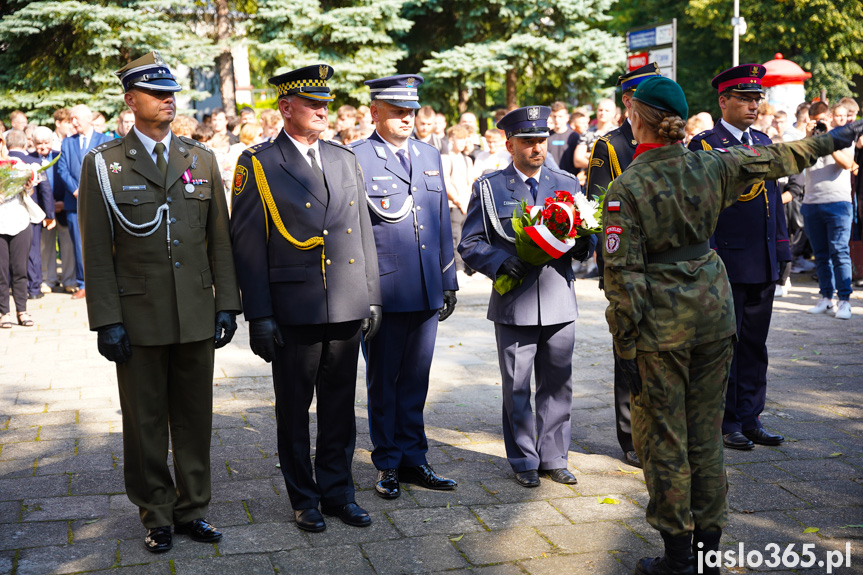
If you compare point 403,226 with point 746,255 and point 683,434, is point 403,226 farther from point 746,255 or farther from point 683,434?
point 746,255

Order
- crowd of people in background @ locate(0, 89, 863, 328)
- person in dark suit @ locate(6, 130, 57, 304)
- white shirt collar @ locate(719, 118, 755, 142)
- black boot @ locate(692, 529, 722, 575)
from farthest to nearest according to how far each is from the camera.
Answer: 1. person in dark suit @ locate(6, 130, 57, 304)
2. crowd of people in background @ locate(0, 89, 863, 328)
3. white shirt collar @ locate(719, 118, 755, 142)
4. black boot @ locate(692, 529, 722, 575)

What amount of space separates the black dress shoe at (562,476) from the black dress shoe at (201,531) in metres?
1.93

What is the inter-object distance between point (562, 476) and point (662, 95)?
2312mm

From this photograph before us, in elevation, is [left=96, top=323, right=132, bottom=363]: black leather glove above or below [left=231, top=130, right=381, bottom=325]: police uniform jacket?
below

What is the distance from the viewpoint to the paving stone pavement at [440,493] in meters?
4.11

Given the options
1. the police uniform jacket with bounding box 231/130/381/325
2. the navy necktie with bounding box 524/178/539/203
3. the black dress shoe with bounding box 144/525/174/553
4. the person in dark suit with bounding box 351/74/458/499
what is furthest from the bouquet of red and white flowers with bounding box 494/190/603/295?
the black dress shoe with bounding box 144/525/174/553

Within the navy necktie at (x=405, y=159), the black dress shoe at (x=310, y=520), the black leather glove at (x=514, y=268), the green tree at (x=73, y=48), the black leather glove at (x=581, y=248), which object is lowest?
the black dress shoe at (x=310, y=520)

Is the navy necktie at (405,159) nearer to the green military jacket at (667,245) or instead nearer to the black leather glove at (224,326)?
the black leather glove at (224,326)

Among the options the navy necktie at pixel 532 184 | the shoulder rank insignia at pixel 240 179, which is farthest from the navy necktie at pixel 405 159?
the shoulder rank insignia at pixel 240 179

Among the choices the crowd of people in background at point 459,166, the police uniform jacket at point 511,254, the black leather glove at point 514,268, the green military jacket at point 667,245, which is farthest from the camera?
the crowd of people in background at point 459,166

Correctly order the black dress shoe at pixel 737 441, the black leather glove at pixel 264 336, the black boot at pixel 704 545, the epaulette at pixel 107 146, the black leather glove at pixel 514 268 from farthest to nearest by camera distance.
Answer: the black dress shoe at pixel 737 441, the black leather glove at pixel 514 268, the black leather glove at pixel 264 336, the epaulette at pixel 107 146, the black boot at pixel 704 545

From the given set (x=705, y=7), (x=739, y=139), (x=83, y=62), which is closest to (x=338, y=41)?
(x=83, y=62)

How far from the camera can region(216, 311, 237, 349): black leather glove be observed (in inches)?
175

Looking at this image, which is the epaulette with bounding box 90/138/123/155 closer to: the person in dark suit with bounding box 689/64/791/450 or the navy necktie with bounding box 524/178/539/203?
the navy necktie with bounding box 524/178/539/203
